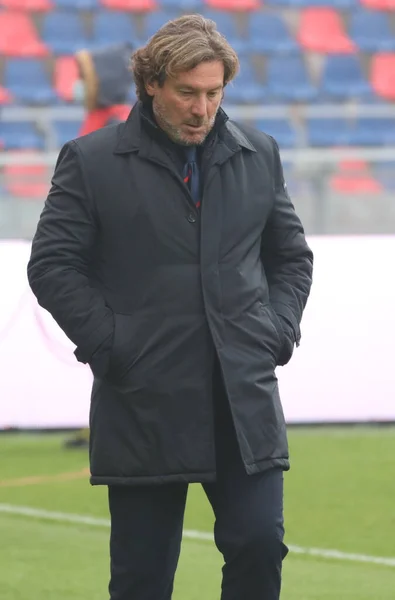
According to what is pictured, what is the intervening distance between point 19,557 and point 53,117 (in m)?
6.14

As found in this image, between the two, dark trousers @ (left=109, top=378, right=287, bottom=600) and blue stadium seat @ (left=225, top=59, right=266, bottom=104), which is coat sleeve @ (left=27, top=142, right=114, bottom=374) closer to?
dark trousers @ (left=109, top=378, right=287, bottom=600)

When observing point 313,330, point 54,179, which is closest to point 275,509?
point 54,179

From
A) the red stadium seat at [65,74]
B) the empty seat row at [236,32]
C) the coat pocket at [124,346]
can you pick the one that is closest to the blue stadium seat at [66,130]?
the red stadium seat at [65,74]

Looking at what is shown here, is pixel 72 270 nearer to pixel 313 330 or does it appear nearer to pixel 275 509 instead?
pixel 275 509

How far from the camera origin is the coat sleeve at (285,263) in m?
3.40

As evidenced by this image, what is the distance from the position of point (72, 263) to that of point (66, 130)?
12273 mm

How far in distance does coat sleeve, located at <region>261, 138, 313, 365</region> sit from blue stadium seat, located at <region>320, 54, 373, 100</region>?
13.9 metres

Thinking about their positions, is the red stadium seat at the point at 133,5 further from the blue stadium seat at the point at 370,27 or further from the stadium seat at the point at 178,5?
the blue stadium seat at the point at 370,27

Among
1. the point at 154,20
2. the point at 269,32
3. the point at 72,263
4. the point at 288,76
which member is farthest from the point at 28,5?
the point at 72,263

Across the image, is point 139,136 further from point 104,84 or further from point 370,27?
point 370,27

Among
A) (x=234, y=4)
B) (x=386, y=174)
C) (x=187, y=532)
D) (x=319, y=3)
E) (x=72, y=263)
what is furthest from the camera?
(x=319, y=3)

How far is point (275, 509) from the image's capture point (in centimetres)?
321

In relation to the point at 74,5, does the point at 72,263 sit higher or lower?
lower

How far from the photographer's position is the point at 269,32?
1814 centimetres
